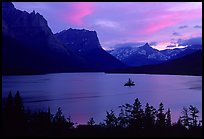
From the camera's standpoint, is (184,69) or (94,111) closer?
(94,111)

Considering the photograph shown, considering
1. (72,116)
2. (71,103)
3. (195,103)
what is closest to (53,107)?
(71,103)

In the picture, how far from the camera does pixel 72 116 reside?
1802 inches

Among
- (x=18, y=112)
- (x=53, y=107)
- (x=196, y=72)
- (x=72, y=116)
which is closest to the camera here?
(x=18, y=112)

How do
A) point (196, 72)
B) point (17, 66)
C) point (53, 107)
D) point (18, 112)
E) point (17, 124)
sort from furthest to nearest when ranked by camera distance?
point (17, 66) < point (196, 72) < point (53, 107) < point (18, 112) < point (17, 124)

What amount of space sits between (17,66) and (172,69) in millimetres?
94880

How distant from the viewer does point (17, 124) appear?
67.7ft

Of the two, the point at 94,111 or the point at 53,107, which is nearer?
the point at 94,111

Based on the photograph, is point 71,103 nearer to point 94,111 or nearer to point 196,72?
point 94,111

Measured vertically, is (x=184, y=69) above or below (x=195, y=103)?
above

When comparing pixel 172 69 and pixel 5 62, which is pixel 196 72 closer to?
pixel 172 69

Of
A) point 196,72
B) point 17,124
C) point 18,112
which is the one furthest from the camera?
point 196,72

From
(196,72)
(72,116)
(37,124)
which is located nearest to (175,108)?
(72,116)

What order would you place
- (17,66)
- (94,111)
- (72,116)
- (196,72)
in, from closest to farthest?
(72,116) → (94,111) → (196,72) → (17,66)

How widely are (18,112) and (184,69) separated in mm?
161258
